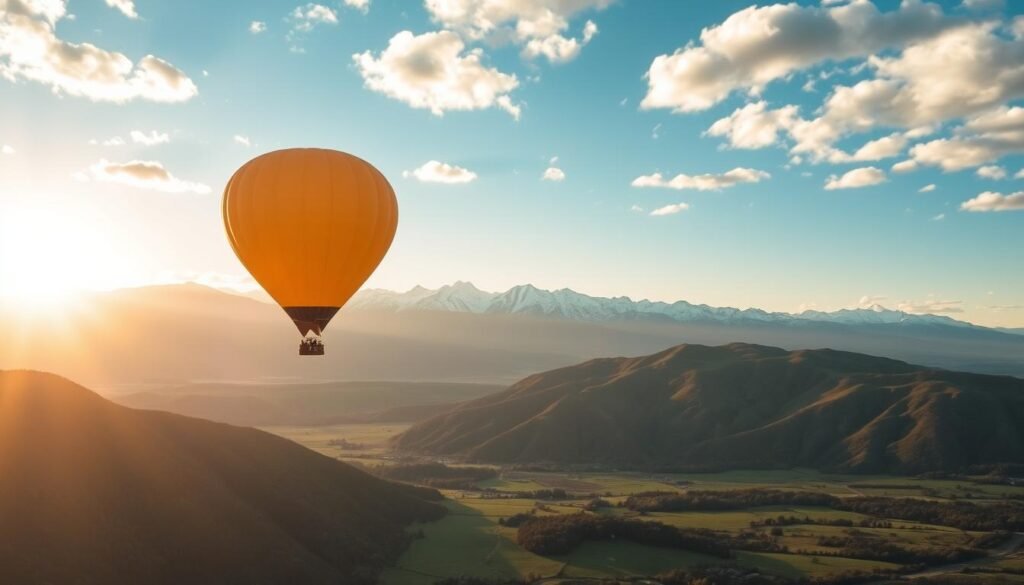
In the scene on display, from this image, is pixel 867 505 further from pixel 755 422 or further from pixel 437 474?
pixel 437 474

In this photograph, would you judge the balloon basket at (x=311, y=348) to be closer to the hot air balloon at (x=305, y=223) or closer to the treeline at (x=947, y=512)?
the hot air balloon at (x=305, y=223)

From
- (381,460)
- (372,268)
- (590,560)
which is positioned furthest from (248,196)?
(381,460)

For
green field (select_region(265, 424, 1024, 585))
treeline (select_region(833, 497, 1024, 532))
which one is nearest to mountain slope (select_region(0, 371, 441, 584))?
green field (select_region(265, 424, 1024, 585))

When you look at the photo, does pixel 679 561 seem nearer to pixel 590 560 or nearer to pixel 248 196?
pixel 590 560

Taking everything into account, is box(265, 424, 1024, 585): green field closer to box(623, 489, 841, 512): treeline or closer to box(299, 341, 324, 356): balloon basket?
box(623, 489, 841, 512): treeline

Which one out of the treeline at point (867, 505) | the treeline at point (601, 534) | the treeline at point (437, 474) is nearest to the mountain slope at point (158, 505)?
the treeline at point (601, 534)

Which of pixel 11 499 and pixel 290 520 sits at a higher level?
pixel 11 499

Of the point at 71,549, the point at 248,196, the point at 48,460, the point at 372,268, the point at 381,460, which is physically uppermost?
the point at 248,196
